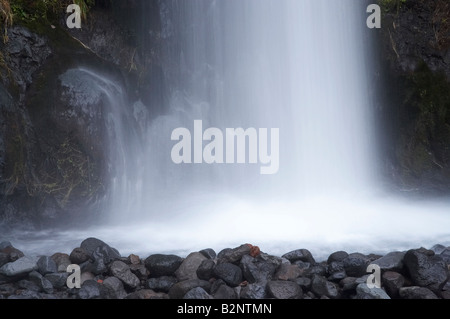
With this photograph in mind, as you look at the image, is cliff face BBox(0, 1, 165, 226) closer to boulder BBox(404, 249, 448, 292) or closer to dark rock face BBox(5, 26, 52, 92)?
dark rock face BBox(5, 26, 52, 92)

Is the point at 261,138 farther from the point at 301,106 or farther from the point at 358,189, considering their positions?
the point at 358,189

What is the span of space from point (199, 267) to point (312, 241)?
1882 mm

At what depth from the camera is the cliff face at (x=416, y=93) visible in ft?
26.8

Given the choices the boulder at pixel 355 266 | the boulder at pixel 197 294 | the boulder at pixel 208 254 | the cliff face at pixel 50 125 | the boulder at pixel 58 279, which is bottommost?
the boulder at pixel 197 294

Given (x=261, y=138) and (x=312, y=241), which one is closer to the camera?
(x=312, y=241)

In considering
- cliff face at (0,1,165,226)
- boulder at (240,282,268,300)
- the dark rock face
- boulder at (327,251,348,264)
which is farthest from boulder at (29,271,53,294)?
the dark rock face

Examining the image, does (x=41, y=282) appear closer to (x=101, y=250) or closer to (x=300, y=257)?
Answer: (x=101, y=250)

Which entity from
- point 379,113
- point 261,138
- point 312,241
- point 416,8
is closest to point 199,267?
point 312,241

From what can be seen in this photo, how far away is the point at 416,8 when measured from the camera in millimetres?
8438

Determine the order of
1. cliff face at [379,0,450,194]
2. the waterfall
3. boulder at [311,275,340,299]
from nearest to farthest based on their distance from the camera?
1. boulder at [311,275,340,299]
2. cliff face at [379,0,450,194]
3. the waterfall

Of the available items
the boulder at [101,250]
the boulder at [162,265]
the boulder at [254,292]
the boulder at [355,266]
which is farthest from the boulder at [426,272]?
the boulder at [101,250]

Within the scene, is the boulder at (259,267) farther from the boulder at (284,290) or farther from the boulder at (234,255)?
the boulder at (284,290)

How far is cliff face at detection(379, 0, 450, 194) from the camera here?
8180 mm

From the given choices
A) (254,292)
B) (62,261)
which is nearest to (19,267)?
(62,261)
